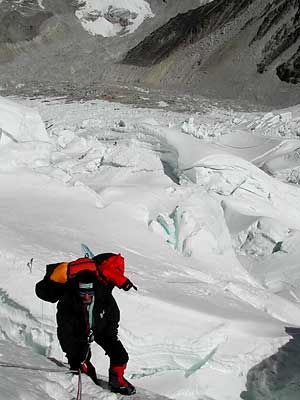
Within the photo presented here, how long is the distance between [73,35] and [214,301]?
7751 cm

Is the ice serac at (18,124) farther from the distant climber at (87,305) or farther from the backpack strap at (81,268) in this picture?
the backpack strap at (81,268)

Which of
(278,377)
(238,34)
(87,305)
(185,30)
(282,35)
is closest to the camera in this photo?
(87,305)

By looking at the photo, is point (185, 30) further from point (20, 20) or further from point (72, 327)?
point (72, 327)

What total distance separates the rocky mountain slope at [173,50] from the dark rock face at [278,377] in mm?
38270

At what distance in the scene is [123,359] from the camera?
4.25 metres

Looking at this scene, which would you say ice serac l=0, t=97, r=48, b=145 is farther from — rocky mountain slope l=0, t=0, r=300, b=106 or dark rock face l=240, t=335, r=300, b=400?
rocky mountain slope l=0, t=0, r=300, b=106

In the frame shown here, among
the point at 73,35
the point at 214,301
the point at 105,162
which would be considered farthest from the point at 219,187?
the point at 73,35

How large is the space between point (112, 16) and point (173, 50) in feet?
90.7

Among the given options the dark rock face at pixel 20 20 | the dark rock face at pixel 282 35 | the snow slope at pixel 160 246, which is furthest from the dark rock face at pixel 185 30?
the snow slope at pixel 160 246

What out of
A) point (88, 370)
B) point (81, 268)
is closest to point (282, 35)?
point (88, 370)

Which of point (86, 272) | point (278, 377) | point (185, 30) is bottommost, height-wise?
point (185, 30)

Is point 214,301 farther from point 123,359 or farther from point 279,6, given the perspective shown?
point 279,6

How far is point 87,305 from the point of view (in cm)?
397

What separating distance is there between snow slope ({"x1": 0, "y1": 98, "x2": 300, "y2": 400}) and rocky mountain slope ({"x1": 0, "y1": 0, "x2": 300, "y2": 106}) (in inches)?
1242
